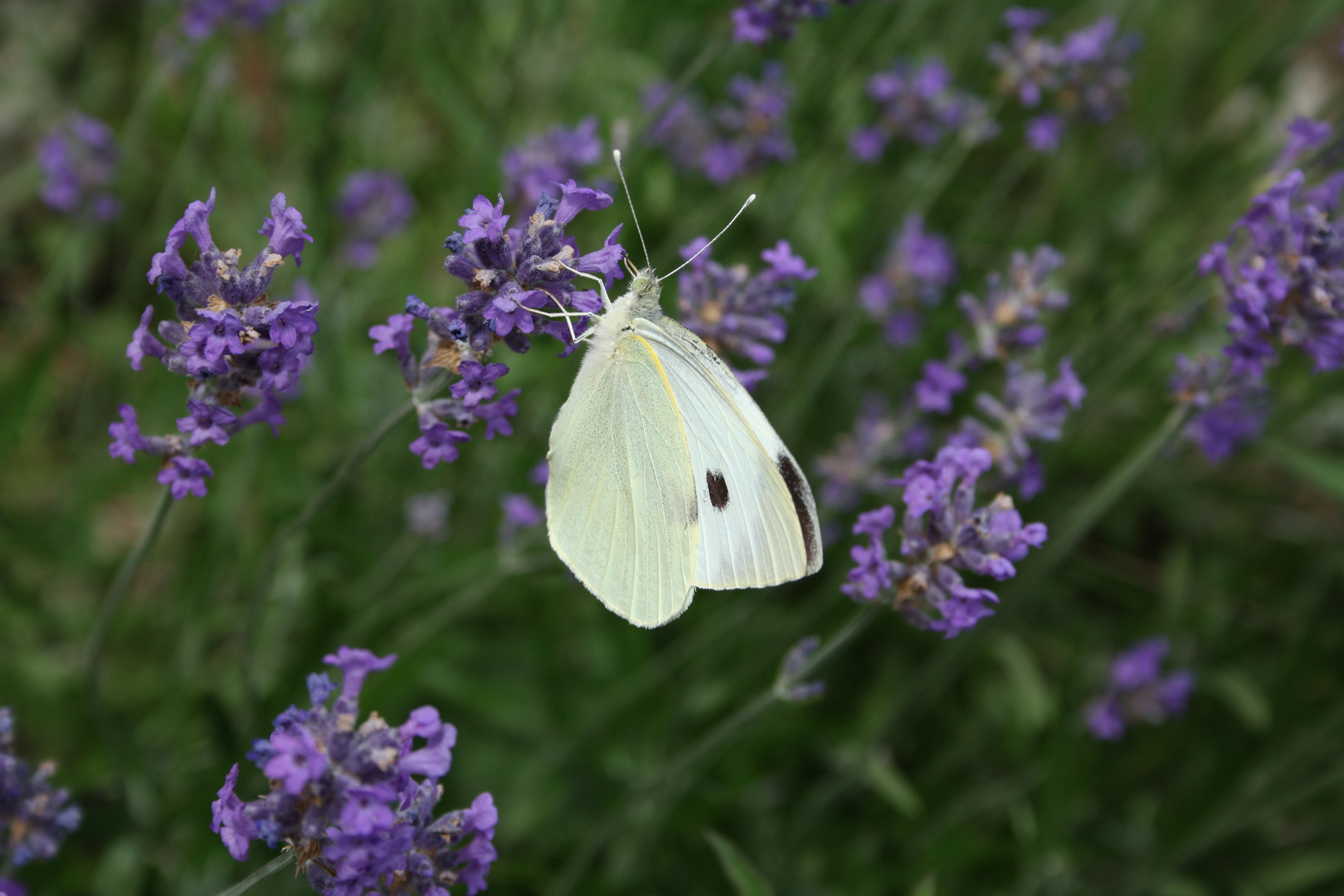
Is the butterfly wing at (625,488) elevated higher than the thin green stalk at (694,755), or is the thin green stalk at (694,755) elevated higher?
the butterfly wing at (625,488)

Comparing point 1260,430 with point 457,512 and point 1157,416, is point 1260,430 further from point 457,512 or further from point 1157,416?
point 457,512

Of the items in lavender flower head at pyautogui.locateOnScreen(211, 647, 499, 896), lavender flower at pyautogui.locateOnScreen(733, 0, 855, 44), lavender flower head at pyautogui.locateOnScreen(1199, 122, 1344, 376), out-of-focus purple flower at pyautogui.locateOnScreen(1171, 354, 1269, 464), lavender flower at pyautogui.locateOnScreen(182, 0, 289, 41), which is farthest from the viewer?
lavender flower at pyautogui.locateOnScreen(182, 0, 289, 41)

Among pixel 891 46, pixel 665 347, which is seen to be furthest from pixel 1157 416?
pixel 665 347

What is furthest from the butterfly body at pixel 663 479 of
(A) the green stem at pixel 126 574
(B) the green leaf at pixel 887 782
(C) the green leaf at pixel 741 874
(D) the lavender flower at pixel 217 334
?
(B) the green leaf at pixel 887 782

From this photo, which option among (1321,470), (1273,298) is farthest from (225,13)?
(1321,470)

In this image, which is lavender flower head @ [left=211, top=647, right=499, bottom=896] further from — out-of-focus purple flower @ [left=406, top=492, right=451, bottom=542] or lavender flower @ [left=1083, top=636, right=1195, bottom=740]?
lavender flower @ [left=1083, top=636, right=1195, bottom=740]

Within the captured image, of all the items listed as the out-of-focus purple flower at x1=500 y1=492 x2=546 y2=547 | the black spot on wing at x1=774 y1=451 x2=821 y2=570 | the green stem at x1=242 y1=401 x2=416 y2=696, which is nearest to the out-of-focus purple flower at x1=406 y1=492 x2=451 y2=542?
the out-of-focus purple flower at x1=500 y1=492 x2=546 y2=547

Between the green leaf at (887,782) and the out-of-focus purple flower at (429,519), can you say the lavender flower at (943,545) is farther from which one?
the out-of-focus purple flower at (429,519)
